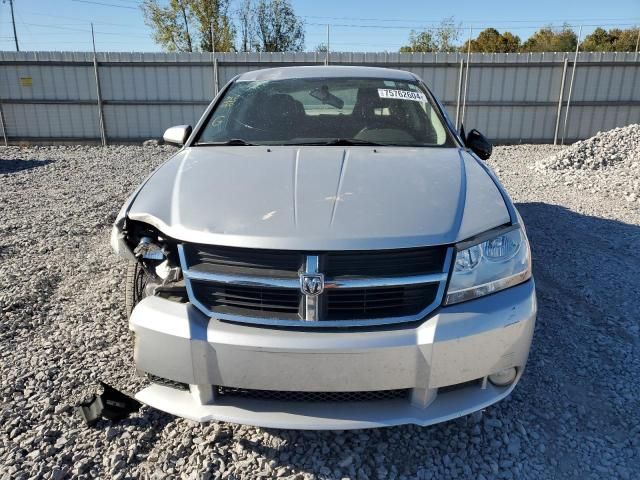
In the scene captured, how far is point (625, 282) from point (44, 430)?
13.3 feet

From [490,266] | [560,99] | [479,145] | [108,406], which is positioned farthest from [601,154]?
[108,406]

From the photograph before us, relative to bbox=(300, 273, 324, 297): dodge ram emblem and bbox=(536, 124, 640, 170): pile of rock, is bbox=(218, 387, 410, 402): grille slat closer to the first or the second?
bbox=(300, 273, 324, 297): dodge ram emblem

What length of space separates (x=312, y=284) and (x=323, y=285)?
0.04 meters

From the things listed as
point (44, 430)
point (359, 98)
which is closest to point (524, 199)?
point (359, 98)

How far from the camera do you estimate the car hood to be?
1802mm

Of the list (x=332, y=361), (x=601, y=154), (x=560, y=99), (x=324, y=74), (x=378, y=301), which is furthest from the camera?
(x=560, y=99)

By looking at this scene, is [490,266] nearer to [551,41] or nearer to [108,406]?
[108,406]

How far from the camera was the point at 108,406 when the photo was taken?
216 centimetres

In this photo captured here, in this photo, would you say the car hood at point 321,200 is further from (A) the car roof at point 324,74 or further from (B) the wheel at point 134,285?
(A) the car roof at point 324,74

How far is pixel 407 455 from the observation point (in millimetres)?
2068

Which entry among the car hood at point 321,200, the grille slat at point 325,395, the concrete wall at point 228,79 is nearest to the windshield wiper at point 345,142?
the car hood at point 321,200

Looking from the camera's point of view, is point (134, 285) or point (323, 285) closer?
point (323, 285)

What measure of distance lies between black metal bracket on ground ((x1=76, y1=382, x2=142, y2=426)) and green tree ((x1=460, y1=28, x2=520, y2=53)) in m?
41.7

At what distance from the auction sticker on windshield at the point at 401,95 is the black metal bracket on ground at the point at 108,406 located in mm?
2448
